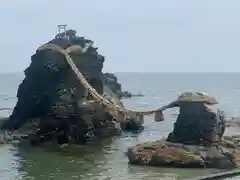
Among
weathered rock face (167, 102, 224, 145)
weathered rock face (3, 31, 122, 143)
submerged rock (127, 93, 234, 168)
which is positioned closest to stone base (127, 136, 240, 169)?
submerged rock (127, 93, 234, 168)

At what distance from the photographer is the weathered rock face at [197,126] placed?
32500mm

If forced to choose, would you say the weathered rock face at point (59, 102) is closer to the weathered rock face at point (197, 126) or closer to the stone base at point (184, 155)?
the stone base at point (184, 155)

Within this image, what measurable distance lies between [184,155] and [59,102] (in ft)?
45.2

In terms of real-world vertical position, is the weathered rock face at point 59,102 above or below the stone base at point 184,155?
above

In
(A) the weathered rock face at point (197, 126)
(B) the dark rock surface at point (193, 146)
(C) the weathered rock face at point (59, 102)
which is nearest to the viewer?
(B) the dark rock surface at point (193, 146)

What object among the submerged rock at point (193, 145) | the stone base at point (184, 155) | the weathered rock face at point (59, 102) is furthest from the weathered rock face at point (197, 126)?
the weathered rock face at point (59, 102)

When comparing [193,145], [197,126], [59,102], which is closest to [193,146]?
[193,145]

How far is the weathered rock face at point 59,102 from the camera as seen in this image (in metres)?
41.0

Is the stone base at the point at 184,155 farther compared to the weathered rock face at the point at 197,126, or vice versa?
the weathered rock face at the point at 197,126

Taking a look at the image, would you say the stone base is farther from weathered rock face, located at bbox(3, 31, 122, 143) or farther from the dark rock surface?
weathered rock face, located at bbox(3, 31, 122, 143)

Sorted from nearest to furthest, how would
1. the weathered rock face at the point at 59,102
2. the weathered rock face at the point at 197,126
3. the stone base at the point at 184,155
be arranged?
the stone base at the point at 184,155 < the weathered rock face at the point at 197,126 < the weathered rock face at the point at 59,102

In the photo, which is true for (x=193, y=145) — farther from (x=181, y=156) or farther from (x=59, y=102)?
(x=59, y=102)

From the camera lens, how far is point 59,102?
41.3 m

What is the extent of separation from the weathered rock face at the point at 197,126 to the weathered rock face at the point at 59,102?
10001 mm
